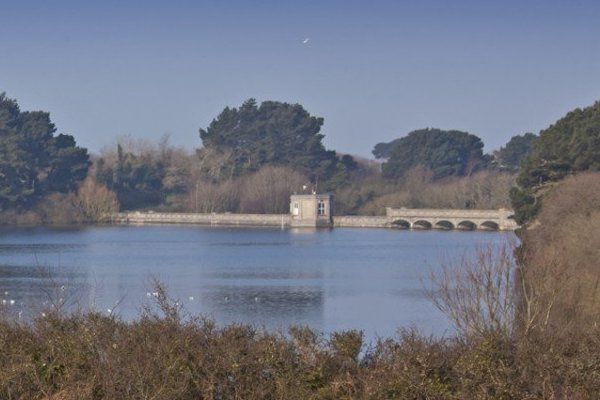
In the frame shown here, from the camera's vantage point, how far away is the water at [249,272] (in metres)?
31.1

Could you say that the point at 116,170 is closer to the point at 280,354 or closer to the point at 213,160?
the point at 213,160

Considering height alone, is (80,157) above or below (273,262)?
above

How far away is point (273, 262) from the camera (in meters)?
51.5

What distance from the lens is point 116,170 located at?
3814 inches

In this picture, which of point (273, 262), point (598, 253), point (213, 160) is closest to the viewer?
point (598, 253)

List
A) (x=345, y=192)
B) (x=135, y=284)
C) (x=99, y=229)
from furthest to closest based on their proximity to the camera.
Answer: (x=345, y=192) → (x=99, y=229) → (x=135, y=284)

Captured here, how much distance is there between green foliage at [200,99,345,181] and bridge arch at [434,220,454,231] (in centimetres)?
1801

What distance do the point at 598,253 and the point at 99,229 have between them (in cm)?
5829

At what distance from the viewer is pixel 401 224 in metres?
84.2

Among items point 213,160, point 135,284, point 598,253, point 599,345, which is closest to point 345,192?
point 213,160

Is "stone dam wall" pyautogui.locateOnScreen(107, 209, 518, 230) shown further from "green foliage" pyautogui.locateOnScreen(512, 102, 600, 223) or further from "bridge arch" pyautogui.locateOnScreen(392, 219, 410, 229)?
"green foliage" pyautogui.locateOnScreen(512, 102, 600, 223)

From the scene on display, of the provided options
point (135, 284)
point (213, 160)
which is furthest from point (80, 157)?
point (135, 284)

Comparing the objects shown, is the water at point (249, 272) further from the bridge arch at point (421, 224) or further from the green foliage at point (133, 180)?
the green foliage at point (133, 180)

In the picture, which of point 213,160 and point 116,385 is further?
point 213,160
